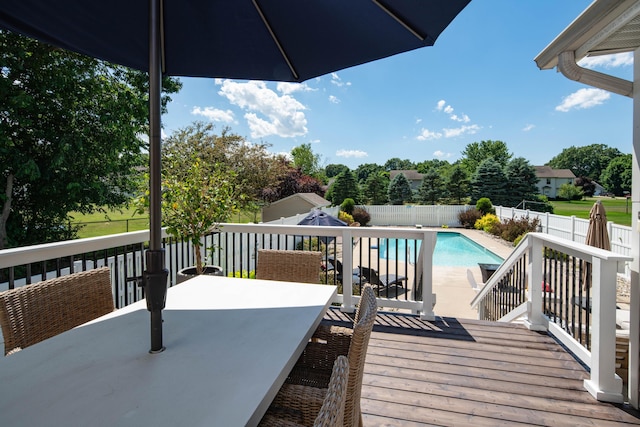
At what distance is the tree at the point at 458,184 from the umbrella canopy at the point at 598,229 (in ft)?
68.6

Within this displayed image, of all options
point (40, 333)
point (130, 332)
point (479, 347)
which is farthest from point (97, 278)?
point (479, 347)

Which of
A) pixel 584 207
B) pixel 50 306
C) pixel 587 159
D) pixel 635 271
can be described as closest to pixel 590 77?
pixel 635 271

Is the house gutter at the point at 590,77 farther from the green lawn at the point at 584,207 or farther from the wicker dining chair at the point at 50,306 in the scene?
the green lawn at the point at 584,207

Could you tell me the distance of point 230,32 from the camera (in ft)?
6.18

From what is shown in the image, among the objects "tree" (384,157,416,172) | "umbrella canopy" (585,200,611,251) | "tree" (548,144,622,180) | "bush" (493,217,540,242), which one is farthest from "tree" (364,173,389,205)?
"tree" (548,144,622,180)

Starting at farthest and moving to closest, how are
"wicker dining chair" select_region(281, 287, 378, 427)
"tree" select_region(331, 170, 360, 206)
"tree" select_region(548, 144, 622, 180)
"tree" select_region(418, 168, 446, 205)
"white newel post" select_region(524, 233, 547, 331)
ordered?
"tree" select_region(548, 144, 622, 180), "tree" select_region(331, 170, 360, 206), "tree" select_region(418, 168, 446, 205), "white newel post" select_region(524, 233, 547, 331), "wicker dining chair" select_region(281, 287, 378, 427)

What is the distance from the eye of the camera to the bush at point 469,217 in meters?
18.1

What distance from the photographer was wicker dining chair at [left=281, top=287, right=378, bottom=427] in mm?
1113

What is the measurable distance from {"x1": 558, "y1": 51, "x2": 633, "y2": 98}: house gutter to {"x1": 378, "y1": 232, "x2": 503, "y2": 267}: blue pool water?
7.96 m

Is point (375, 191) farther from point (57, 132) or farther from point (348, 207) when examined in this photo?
point (57, 132)

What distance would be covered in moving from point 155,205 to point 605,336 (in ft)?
9.43

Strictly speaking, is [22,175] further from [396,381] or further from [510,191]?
[510,191]

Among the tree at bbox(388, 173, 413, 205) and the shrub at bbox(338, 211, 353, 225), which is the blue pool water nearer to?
the shrub at bbox(338, 211, 353, 225)

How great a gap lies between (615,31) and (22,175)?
9.75m
